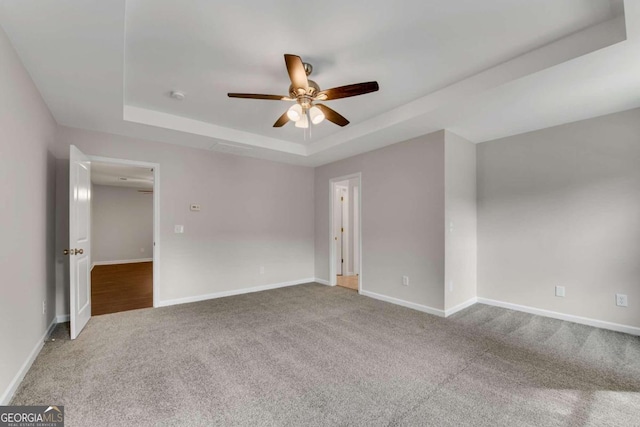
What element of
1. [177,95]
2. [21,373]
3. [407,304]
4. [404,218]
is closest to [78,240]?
[21,373]

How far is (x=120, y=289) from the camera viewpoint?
5.16 m

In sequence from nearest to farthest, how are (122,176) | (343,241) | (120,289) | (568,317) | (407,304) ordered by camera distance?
(568,317) < (407,304) < (120,289) < (343,241) < (122,176)

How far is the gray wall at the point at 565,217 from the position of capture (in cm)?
304

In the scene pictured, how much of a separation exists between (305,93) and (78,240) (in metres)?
3.01

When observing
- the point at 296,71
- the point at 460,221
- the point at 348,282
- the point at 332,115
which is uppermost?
the point at 296,71

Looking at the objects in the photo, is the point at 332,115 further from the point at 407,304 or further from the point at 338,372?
the point at 407,304

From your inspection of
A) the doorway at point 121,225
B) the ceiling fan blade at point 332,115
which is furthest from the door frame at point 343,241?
the doorway at point 121,225

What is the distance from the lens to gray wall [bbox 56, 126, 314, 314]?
4.04 metres

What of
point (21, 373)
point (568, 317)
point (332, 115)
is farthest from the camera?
point (568, 317)

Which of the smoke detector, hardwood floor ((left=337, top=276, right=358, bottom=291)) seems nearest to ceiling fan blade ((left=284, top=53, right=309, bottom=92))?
the smoke detector

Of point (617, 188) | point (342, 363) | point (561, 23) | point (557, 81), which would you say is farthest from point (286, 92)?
point (617, 188)

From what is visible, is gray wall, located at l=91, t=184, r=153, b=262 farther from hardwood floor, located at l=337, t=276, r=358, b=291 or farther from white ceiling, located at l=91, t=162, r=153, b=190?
hardwood floor, located at l=337, t=276, r=358, b=291

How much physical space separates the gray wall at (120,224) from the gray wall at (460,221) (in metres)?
9.41

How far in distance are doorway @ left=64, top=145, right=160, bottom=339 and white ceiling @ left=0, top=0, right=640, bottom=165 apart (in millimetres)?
899
